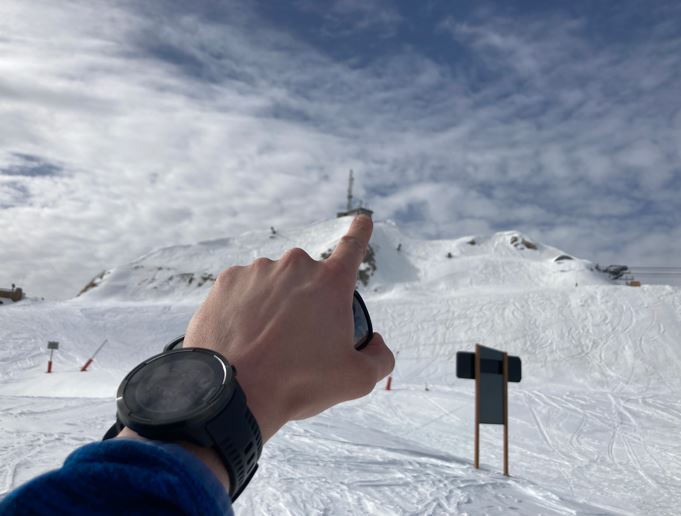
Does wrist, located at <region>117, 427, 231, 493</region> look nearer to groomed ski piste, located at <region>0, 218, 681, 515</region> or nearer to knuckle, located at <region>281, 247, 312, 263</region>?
knuckle, located at <region>281, 247, 312, 263</region>

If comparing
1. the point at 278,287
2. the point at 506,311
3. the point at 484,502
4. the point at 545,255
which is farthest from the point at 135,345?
the point at 545,255

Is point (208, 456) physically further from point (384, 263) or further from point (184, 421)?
point (384, 263)

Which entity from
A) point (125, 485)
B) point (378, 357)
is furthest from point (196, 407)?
point (378, 357)

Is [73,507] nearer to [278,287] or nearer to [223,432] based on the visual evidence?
[223,432]

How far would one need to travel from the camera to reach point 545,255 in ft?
176

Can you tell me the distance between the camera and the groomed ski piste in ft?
16.2

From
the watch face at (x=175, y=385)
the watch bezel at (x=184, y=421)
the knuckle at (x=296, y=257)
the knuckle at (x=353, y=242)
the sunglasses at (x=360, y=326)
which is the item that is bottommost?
the watch bezel at (x=184, y=421)

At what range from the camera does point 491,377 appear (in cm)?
800

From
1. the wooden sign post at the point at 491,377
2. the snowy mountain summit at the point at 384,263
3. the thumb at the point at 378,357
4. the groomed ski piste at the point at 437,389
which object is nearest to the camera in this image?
the thumb at the point at 378,357

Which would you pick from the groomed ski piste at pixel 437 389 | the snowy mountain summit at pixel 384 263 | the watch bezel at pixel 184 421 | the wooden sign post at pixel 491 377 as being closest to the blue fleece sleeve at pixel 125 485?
the watch bezel at pixel 184 421

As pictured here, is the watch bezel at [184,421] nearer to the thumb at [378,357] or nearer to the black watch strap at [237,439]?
the black watch strap at [237,439]

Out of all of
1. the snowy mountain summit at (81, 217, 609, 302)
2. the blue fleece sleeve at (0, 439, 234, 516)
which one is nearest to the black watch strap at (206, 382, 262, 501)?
the blue fleece sleeve at (0, 439, 234, 516)

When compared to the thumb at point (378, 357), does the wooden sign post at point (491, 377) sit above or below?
below

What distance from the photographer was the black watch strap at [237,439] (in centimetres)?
109
